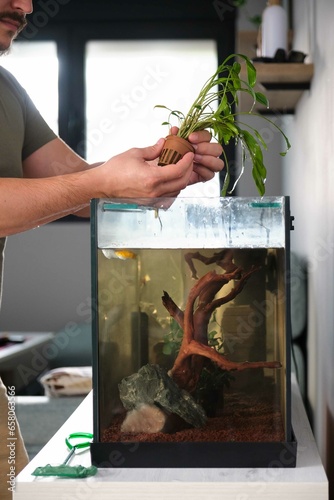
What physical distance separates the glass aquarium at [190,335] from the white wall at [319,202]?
0.63 meters

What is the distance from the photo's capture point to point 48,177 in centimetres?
139

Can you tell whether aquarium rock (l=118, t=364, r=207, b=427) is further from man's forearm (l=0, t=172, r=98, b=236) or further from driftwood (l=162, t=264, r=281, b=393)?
man's forearm (l=0, t=172, r=98, b=236)

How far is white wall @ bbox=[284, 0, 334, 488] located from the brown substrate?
597 mm

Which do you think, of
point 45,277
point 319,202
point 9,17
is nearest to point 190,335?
point 9,17

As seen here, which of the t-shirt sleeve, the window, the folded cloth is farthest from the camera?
the window

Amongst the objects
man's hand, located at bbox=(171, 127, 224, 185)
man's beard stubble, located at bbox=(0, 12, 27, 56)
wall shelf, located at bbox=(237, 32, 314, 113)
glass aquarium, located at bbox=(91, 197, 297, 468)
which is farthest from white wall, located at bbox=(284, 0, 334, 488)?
man's beard stubble, located at bbox=(0, 12, 27, 56)

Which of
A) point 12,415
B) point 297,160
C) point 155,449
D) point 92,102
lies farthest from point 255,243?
point 92,102

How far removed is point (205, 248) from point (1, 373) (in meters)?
2.72

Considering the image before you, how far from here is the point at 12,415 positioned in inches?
59.4

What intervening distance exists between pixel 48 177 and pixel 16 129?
314mm

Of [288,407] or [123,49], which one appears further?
[123,49]

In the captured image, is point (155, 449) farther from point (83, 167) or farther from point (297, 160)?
point (297, 160)

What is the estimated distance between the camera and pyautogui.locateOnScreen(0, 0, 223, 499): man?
1177 mm

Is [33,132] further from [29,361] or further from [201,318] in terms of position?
[29,361]
